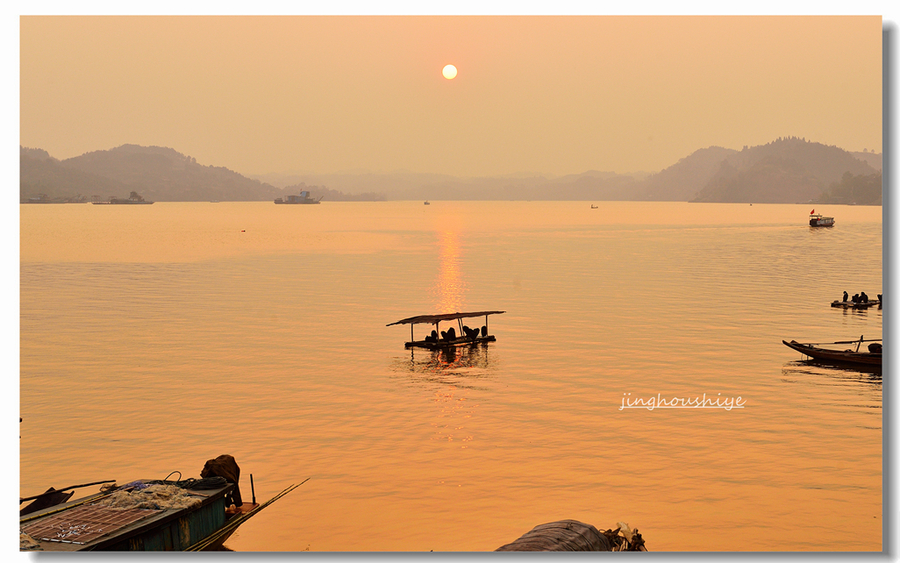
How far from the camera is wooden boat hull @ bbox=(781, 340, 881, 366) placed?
2648 cm

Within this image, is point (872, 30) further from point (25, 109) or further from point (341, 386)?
point (341, 386)

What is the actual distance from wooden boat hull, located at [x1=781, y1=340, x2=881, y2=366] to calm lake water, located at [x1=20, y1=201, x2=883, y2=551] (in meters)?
0.49

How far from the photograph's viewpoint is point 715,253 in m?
86.9

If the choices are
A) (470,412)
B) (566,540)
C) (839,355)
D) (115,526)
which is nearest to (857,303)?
(839,355)

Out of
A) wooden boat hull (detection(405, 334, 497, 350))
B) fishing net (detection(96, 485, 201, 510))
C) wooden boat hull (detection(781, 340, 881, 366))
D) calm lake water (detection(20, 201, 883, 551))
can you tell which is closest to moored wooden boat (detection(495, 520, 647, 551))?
calm lake water (detection(20, 201, 883, 551))

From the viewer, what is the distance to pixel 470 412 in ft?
75.1

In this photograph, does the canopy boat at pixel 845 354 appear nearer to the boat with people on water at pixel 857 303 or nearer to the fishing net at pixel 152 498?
the boat with people on water at pixel 857 303

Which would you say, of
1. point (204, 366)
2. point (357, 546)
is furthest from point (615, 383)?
point (204, 366)

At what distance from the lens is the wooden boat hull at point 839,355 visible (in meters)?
26.5

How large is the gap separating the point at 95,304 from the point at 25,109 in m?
32.7

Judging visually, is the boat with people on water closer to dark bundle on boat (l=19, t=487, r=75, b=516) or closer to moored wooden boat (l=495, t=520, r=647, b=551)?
moored wooden boat (l=495, t=520, r=647, b=551)

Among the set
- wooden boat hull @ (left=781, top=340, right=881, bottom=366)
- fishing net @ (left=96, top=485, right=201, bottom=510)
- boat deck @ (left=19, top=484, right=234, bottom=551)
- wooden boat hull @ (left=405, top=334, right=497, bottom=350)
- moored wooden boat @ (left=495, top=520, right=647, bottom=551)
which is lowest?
moored wooden boat @ (left=495, top=520, right=647, bottom=551)

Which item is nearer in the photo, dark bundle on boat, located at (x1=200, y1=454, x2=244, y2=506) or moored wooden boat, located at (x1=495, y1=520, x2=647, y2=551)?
moored wooden boat, located at (x1=495, y1=520, x2=647, y2=551)

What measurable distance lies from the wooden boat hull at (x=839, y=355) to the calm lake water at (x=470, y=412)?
0.49m
